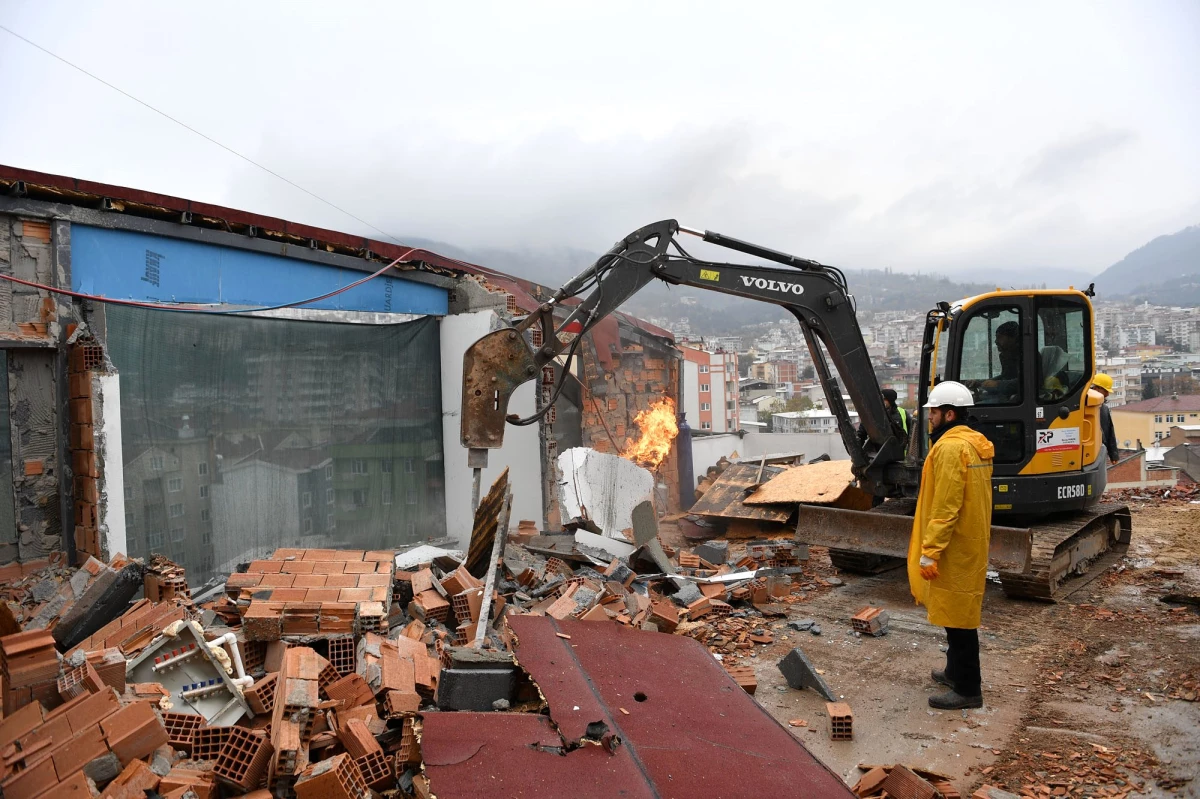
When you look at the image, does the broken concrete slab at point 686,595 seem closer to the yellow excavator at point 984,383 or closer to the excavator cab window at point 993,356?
the yellow excavator at point 984,383

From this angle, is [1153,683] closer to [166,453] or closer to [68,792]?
[68,792]

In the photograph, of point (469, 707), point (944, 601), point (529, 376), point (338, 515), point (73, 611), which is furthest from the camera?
point (338, 515)

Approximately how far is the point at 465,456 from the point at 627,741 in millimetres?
6499

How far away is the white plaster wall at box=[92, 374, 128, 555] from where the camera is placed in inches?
248

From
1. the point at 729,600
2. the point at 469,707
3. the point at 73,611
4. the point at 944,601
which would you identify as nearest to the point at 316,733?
the point at 469,707

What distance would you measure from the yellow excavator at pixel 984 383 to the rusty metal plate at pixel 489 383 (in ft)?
1.75

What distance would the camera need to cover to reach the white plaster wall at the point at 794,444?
1858cm

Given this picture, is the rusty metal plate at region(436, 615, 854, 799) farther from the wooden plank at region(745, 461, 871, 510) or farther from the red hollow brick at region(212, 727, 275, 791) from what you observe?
the wooden plank at region(745, 461, 871, 510)

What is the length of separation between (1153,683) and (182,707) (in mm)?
6328

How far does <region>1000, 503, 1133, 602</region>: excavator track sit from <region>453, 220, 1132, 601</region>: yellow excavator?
0.02 m

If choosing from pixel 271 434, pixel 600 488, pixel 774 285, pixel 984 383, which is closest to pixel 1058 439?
pixel 984 383

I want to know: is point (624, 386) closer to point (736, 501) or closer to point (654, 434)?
point (654, 434)

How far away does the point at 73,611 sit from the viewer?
521 cm

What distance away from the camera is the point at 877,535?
7625 mm
